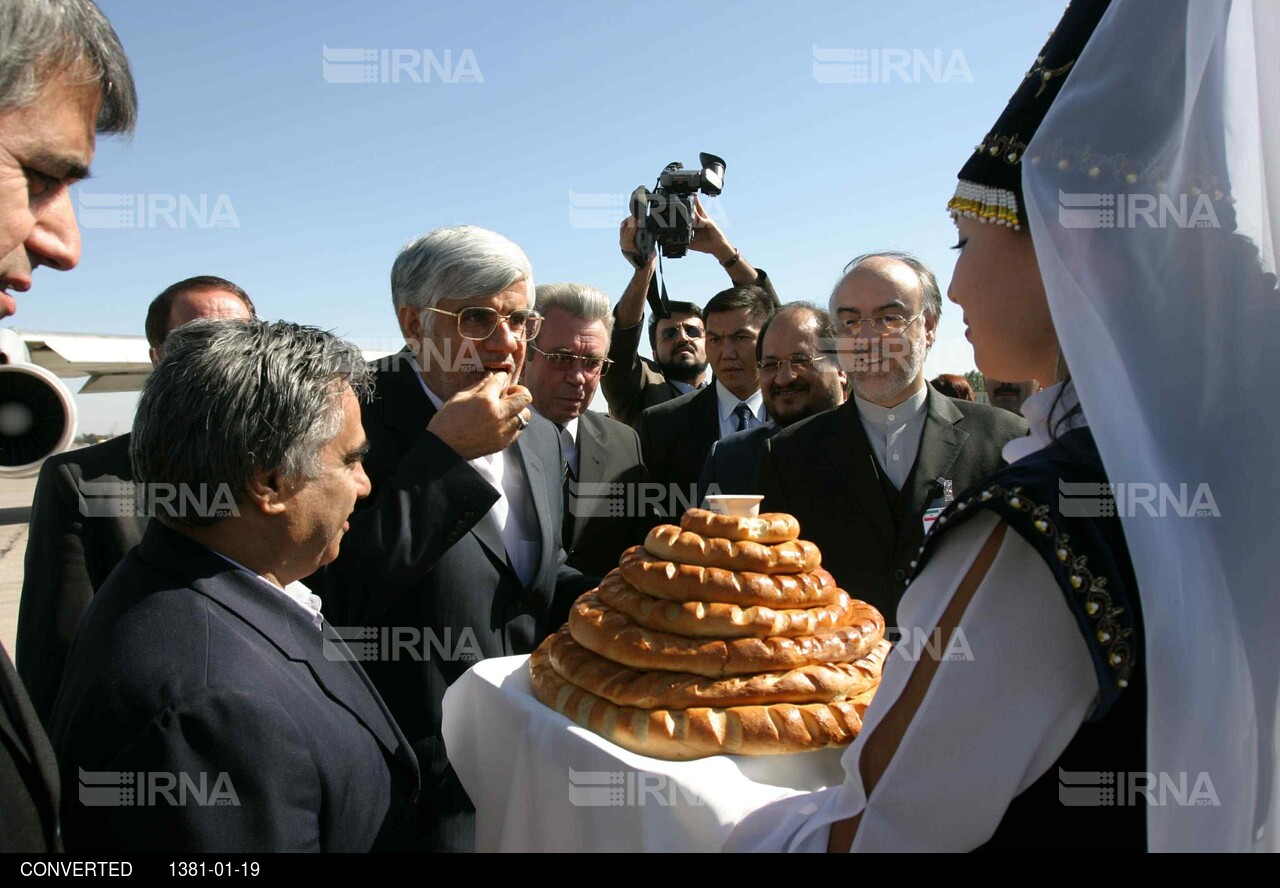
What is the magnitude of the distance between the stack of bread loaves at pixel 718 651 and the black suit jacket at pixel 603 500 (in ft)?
4.91

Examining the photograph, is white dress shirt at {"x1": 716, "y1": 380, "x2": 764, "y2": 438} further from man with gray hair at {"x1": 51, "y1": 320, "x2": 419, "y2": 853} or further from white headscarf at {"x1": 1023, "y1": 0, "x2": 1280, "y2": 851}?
white headscarf at {"x1": 1023, "y1": 0, "x2": 1280, "y2": 851}

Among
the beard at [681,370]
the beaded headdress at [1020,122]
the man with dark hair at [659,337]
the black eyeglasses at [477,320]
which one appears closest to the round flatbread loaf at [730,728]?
the beaded headdress at [1020,122]

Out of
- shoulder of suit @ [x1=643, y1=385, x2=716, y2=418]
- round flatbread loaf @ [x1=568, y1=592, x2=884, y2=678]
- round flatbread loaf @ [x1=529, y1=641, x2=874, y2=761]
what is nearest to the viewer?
round flatbread loaf @ [x1=529, y1=641, x2=874, y2=761]

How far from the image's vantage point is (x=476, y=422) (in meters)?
2.46

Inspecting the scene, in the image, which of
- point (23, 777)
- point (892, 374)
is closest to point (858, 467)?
point (892, 374)

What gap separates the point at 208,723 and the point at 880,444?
104 inches

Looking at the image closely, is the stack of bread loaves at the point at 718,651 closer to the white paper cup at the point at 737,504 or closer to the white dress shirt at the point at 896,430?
the white paper cup at the point at 737,504

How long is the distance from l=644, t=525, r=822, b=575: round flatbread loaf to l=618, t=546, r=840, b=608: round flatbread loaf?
2 centimetres

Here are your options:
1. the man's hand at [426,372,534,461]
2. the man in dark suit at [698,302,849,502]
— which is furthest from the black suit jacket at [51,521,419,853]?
the man in dark suit at [698,302,849,502]

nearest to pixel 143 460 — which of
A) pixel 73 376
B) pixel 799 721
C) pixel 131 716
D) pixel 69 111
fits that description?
pixel 131 716

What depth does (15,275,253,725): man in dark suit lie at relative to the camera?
2.55 m

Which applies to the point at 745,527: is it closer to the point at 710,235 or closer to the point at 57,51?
the point at 57,51

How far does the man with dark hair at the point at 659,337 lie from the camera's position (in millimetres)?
5098

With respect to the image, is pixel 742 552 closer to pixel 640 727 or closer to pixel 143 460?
pixel 640 727
